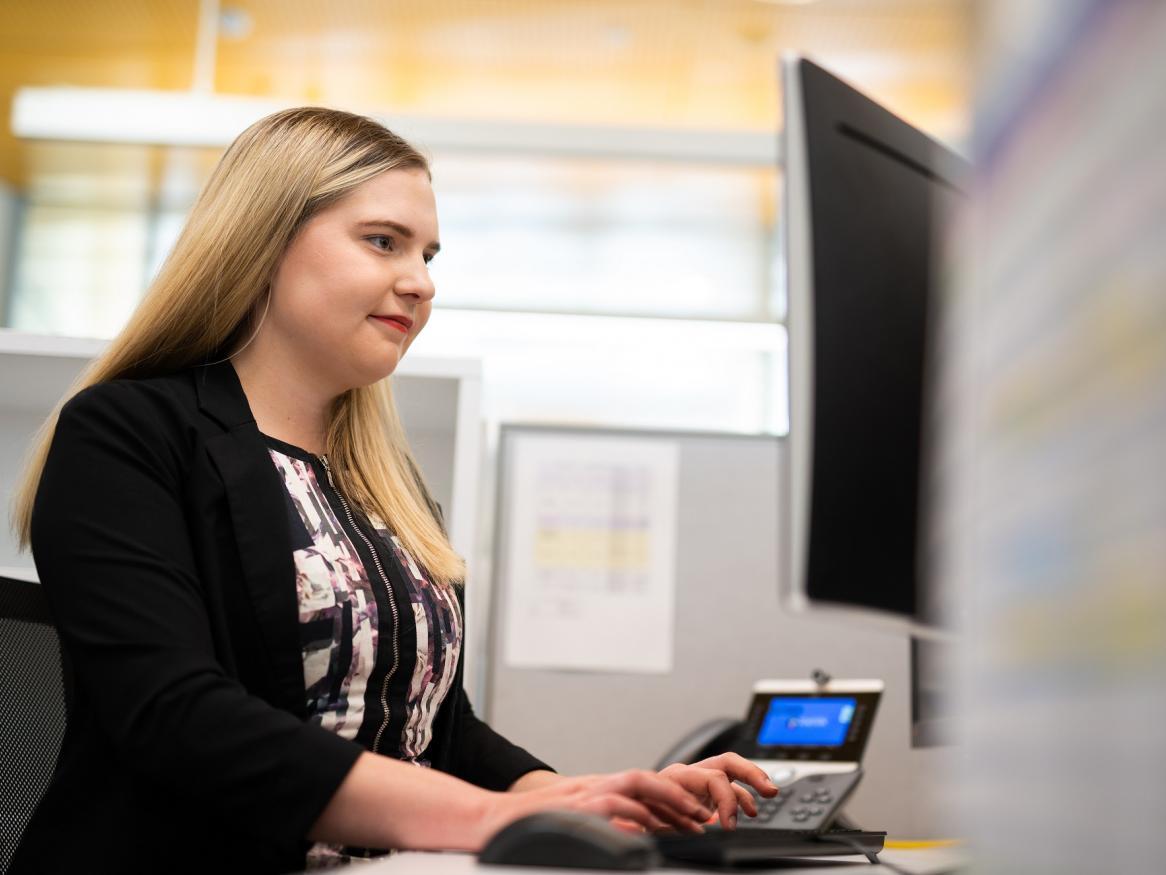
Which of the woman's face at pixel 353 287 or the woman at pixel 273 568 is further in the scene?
the woman's face at pixel 353 287

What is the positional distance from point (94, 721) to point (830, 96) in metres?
0.74

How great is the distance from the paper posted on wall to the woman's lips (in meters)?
0.76

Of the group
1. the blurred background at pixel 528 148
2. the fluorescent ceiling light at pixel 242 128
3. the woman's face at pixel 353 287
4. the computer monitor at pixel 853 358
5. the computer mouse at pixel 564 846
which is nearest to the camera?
the computer mouse at pixel 564 846

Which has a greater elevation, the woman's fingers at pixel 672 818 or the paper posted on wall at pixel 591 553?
the paper posted on wall at pixel 591 553

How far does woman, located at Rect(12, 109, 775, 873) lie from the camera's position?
78 cm

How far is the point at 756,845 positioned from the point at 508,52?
421 cm

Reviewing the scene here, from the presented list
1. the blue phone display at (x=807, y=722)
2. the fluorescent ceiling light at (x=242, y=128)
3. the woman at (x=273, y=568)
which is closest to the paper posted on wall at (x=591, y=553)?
the blue phone display at (x=807, y=722)

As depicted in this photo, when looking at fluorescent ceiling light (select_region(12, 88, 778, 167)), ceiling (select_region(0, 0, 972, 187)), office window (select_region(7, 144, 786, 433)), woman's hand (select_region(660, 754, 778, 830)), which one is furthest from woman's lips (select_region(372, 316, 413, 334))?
office window (select_region(7, 144, 786, 433))

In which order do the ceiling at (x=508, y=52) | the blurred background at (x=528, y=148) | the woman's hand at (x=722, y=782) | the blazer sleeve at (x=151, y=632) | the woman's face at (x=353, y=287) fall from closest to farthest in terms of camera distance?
1. the blazer sleeve at (x=151, y=632)
2. the woman's hand at (x=722, y=782)
3. the woman's face at (x=353, y=287)
4. the blurred background at (x=528, y=148)
5. the ceiling at (x=508, y=52)

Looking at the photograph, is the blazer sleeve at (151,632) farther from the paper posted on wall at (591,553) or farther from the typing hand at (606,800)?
the paper posted on wall at (591,553)

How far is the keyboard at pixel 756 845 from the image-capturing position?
0.59 meters

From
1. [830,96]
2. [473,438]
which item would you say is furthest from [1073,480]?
[473,438]

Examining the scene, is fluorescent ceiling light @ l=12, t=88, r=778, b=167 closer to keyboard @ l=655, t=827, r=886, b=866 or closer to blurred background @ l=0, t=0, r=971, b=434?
blurred background @ l=0, t=0, r=971, b=434

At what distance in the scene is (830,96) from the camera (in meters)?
0.72
